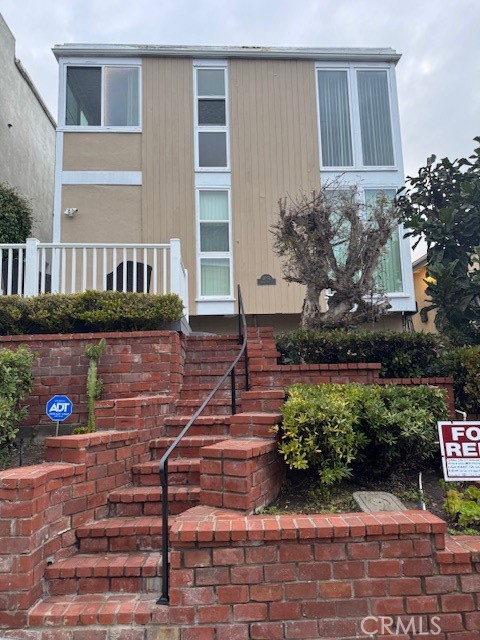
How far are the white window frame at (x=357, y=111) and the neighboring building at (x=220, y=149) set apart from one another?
20 mm

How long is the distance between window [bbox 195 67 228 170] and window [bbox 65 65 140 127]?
4.04 feet

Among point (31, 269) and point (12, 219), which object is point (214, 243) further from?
point (31, 269)

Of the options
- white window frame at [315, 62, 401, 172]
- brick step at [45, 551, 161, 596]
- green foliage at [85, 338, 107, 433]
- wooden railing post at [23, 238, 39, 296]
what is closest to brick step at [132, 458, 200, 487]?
green foliage at [85, 338, 107, 433]

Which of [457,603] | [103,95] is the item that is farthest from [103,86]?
[457,603]

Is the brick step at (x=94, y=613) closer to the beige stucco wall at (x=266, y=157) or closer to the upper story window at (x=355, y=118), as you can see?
the beige stucco wall at (x=266, y=157)

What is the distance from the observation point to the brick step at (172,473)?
3.40 m

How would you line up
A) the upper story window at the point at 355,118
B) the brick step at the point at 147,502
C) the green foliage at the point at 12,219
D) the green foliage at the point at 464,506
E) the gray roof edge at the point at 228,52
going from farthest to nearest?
the upper story window at the point at 355,118, the gray roof edge at the point at 228,52, the green foliage at the point at 12,219, the brick step at the point at 147,502, the green foliage at the point at 464,506

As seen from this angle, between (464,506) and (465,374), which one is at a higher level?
(465,374)

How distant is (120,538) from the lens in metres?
2.90

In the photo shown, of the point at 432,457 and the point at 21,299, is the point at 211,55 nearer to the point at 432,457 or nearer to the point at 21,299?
the point at 21,299

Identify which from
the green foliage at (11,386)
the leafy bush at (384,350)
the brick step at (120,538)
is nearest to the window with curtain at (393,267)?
the leafy bush at (384,350)

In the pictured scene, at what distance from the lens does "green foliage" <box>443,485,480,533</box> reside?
2.77 m

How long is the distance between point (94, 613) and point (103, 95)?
29.7 feet

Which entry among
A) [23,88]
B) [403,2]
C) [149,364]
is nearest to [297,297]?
[149,364]
